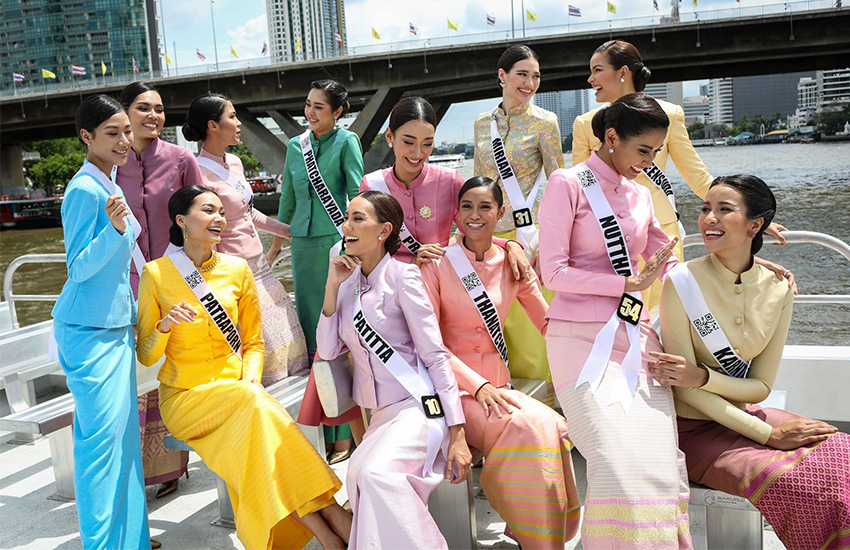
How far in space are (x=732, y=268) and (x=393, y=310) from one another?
1.29m

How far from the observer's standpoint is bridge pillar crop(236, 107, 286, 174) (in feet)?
87.9

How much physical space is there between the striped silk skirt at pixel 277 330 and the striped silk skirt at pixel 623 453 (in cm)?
164

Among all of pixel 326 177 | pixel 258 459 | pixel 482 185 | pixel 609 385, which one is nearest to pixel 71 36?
pixel 326 177

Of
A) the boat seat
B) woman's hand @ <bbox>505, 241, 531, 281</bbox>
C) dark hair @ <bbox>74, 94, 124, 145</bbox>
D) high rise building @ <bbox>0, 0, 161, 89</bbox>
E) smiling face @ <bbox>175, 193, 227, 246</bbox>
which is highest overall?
high rise building @ <bbox>0, 0, 161, 89</bbox>

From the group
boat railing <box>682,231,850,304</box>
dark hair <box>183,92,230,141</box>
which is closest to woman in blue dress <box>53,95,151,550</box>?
dark hair <box>183,92,230,141</box>

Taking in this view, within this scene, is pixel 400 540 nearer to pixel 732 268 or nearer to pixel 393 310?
pixel 393 310

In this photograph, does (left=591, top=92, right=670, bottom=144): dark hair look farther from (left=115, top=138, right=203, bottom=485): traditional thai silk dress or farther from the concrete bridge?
the concrete bridge

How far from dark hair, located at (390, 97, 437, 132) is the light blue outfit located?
1.25 meters

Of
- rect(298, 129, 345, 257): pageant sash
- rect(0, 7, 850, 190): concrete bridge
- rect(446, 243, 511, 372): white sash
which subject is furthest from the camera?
rect(0, 7, 850, 190): concrete bridge

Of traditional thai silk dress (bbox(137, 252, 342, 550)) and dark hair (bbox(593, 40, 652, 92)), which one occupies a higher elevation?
dark hair (bbox(593, 40, 652, 92))

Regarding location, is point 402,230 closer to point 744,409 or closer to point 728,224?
point 728,224

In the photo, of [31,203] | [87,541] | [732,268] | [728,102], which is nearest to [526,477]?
[732,268]

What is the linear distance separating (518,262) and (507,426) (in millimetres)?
751

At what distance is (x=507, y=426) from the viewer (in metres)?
2.82
